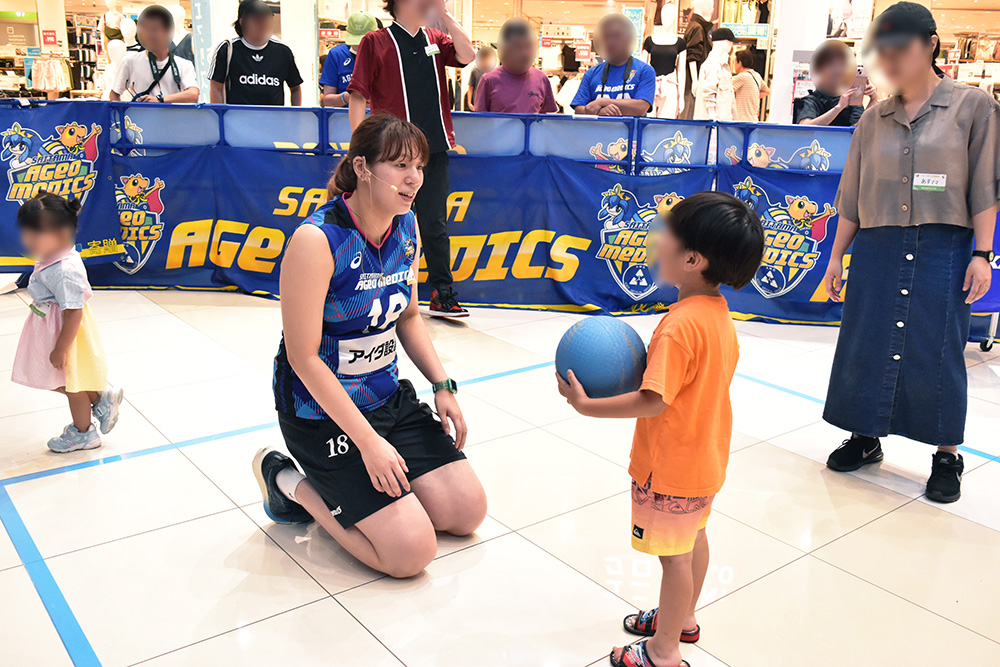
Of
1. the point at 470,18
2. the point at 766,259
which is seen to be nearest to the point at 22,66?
the point at 470,18

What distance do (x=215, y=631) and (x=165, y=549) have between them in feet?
1.43

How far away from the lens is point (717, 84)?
620 centimetres

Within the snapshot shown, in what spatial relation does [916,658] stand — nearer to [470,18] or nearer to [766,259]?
[766,259]

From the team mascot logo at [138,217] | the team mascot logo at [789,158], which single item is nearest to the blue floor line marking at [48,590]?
the team mascot logo at [138,217]

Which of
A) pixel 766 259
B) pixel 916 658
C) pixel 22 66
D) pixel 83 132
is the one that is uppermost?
pixel 22 66

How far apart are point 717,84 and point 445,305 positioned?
3045 mm

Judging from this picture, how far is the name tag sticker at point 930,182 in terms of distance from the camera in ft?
8.29

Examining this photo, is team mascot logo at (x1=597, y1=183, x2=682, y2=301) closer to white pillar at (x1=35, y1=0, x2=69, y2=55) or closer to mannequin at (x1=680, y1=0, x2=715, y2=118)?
mannequin at (x1=680, y1=0, x2=715, y2=118)

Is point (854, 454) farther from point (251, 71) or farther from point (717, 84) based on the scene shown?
point (251, 71)

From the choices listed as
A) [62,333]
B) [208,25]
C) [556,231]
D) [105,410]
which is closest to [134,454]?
[105,410]

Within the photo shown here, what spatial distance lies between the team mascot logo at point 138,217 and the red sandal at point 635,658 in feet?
14.1

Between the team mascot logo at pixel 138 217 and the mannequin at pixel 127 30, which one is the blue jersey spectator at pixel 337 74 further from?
the mannequin at pixel 127 30

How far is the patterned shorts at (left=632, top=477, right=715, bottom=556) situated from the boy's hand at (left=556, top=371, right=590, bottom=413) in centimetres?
24

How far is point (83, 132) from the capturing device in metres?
4.94
